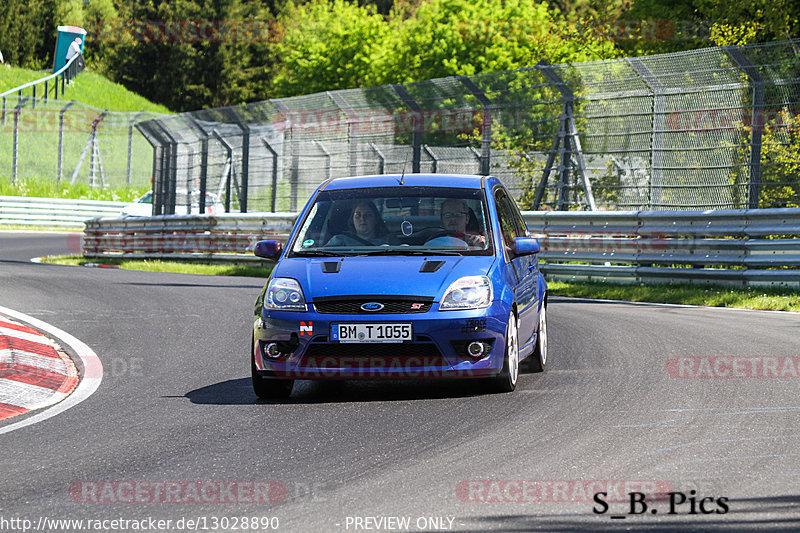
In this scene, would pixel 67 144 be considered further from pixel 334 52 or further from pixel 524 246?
pixel 524 246

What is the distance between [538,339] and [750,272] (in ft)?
A: 23.3

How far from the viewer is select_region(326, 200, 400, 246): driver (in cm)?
808

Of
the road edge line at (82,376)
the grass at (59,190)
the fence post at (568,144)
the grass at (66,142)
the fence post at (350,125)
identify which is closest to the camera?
the road edge line at (82,376)

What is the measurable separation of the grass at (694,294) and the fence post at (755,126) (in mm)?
1294

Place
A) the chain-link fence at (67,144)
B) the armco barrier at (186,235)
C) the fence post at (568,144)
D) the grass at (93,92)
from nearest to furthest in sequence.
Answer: the fence post at (568,144) < the armco barrier at (186,235) < the chain-link fence at (67,144) < the grass at (93,92)

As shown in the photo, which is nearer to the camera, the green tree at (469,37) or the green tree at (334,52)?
the green tree at (469,37)

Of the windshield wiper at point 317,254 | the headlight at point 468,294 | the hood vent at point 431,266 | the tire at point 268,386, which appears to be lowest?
the tire at point 268,386

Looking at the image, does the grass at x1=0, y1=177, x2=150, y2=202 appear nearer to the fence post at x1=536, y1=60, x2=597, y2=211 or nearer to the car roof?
the fence post at x1=536, y1=60, x2=597, y2=211

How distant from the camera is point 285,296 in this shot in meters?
7.42

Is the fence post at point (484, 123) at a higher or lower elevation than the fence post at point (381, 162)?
higher

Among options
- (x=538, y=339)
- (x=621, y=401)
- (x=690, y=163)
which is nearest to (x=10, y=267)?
(x=690, y=163)

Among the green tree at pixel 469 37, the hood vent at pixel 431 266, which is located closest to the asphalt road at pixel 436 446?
the hood vent at pixel 431 266

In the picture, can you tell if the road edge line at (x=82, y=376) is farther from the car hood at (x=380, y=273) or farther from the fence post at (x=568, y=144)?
the fence post at (x=568, y=144)

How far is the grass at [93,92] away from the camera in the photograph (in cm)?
6894
